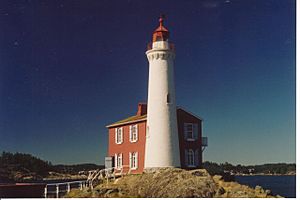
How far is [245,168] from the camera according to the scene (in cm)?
1609

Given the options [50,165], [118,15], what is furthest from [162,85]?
[50,165]

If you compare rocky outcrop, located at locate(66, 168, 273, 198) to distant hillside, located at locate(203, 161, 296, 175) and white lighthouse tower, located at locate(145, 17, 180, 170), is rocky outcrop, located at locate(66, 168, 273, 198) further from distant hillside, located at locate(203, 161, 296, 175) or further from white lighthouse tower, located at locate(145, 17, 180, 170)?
distant hillside, located at locate(203, 161, 296, 175)

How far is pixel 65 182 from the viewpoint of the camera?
15.9m

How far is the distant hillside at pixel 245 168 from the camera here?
15.9m

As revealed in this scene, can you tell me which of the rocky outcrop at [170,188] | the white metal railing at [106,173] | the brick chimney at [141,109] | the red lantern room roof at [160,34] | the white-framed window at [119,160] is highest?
the red lantern room roof at [160,34]

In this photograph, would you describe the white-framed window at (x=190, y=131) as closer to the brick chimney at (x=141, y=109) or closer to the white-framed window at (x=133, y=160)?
the brick chimney at (x=141, y=109)

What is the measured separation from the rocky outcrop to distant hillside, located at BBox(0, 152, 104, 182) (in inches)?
19.6

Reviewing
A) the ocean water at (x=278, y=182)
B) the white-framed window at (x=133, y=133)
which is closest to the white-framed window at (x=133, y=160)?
the white-framed window at (x=133, y=133)

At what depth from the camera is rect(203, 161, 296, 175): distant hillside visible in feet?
52.3

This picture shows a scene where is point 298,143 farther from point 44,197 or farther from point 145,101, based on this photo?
point 44,197

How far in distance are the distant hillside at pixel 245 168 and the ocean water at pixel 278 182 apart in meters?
0.15

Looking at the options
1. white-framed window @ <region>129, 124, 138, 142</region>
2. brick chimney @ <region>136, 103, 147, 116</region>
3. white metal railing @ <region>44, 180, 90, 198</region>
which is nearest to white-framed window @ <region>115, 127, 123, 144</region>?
white-framed window @ <region>129, 124, 138, 142</region>

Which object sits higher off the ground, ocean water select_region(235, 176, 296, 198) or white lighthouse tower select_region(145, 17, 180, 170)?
white lighthouse tower select_region(145, 17, 180, 170)

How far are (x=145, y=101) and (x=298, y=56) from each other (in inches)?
128
